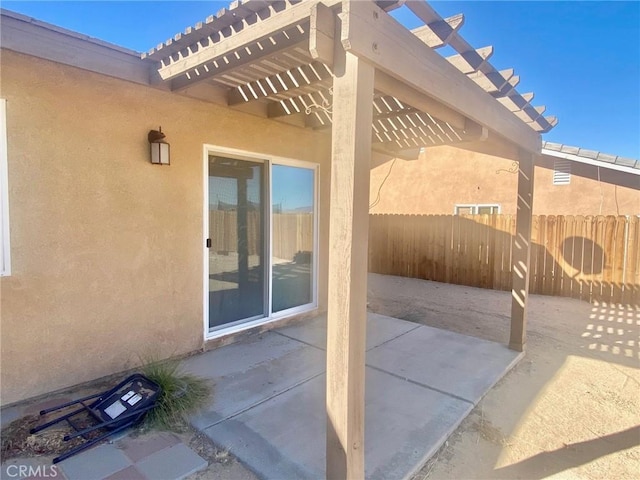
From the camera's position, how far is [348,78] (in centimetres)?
175

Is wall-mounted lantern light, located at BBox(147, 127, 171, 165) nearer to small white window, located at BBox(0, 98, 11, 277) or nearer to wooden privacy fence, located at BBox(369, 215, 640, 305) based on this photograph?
small white window, located at BBox(0, 98, 11, 277)

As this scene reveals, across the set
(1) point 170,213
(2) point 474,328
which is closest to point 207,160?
(1) point 170,213

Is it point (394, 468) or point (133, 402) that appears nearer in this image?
point (394, 468)

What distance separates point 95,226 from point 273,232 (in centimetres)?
218

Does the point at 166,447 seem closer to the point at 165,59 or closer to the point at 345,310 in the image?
the point at 345,310

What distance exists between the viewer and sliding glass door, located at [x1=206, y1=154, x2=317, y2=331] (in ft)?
13.8

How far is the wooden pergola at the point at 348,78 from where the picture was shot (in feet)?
5.80

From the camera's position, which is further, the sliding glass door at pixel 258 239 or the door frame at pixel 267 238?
the sliding glass door at pixel 258 239

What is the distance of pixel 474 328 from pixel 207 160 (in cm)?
460

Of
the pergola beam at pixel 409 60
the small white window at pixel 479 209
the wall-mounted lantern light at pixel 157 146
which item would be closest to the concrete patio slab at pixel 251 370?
the wall-mounted lantern light at pixel 157 146

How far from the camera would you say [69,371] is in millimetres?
3070

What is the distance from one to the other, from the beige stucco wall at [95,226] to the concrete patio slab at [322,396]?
908mm

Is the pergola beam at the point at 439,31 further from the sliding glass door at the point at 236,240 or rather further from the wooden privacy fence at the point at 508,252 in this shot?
the wooden privacy fence at the point at 508,252

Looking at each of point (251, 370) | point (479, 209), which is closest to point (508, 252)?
point (479, 209)
